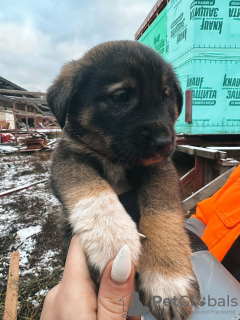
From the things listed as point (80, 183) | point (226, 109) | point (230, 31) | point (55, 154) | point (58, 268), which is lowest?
point (58, 268)

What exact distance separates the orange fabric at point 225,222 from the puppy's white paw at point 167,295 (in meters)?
0.51

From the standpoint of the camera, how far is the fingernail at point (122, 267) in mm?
977

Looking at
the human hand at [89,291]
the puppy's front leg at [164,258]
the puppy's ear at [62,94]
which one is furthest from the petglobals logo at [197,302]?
the puppy's ear at [62,94]

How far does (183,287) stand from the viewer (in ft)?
3.93

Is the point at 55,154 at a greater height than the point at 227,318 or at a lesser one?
greater

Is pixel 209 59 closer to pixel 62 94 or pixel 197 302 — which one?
pixel 62 94

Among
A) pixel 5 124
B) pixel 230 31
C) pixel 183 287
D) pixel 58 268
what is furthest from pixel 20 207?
pixel 5 124

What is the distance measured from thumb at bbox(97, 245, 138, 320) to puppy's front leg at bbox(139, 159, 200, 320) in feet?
0.75

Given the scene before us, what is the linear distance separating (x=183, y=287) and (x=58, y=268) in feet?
9.18

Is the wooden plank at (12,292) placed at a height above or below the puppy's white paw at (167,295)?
below

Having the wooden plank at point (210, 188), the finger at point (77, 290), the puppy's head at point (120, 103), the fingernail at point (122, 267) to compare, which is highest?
the puppy's head at point (120, 103)

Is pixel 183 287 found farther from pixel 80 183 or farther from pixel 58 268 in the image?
pixel 58 268

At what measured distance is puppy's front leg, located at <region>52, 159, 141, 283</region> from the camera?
1127 millimetres

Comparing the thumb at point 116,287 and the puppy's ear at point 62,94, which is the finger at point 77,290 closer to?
the thumb at point 116,287
